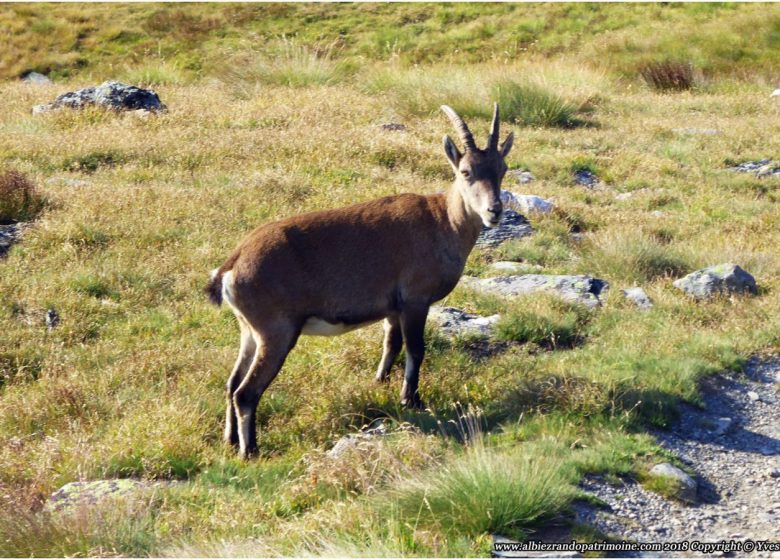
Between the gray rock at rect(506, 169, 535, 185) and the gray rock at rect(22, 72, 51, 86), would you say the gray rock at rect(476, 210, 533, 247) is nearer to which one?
the gray rock at rect(506, 169, 535, 185)

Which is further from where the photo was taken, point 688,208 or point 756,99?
point 756,99

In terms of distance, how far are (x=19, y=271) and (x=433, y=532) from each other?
22.6 feet

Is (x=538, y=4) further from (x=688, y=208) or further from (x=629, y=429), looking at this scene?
(x=629, y=429)

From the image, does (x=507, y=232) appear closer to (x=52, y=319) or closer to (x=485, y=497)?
(x=52, y=319)

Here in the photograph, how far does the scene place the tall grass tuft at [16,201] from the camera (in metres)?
12.6

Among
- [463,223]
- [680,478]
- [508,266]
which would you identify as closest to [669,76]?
[508,266]

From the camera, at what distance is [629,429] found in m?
7.80

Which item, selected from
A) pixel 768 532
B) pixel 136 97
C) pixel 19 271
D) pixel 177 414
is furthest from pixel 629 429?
pixel 136 97

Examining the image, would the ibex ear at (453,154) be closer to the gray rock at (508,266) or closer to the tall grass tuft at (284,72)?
Answer: the gray rock at (508,266)

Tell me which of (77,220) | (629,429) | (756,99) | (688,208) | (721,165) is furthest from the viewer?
(756,99)

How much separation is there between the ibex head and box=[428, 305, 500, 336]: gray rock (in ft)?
4.60

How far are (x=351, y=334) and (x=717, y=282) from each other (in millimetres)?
4195

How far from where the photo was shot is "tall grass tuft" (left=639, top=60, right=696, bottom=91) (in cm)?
2411

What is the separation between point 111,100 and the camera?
61.1 feet
